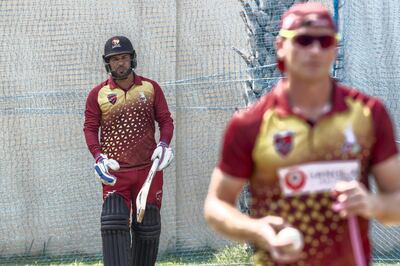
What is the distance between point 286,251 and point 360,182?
0.43 meters

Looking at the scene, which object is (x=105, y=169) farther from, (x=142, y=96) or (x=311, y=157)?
(x=311, y=157)

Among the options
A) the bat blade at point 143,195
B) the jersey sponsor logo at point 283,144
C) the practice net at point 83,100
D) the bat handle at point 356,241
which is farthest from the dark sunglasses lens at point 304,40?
the practice net at point 83,100

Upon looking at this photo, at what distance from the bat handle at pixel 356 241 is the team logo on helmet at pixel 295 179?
21 cm

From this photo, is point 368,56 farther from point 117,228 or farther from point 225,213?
point 225,213

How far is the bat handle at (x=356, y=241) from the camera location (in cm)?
332

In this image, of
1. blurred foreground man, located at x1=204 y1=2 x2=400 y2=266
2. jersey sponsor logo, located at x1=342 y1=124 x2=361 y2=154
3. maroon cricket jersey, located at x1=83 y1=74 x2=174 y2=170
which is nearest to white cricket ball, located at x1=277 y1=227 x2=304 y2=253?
blurred foreground man, located at x1=204 y1=2 x2=400 y2=266

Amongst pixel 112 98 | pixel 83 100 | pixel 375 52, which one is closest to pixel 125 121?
pixel 112 98

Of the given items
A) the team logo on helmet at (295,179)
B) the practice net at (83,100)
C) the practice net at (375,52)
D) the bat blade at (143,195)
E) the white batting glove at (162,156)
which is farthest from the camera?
the practice net at (83,100)

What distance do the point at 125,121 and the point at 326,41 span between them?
166 inches

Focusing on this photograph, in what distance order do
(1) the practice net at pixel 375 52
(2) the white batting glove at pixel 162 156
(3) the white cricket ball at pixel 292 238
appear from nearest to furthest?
(3) the white cricket ball at pixel 292 238
(2) the white batting glove at pixel 162 156
(1) the practice net at pixel 375 52

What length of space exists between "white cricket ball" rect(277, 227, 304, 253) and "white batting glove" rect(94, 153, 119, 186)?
4157mm

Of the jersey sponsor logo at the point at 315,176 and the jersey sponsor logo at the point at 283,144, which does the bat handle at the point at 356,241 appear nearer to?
the jersey sponsor logo at the point at 315,176

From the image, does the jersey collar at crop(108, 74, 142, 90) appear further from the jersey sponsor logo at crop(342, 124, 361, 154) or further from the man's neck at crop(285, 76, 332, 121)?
the jersey sponsor logo at crop(342, 124, 361, 154)

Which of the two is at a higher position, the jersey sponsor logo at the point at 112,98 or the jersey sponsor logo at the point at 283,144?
the jersey sponsor logo at the point at 283,144
